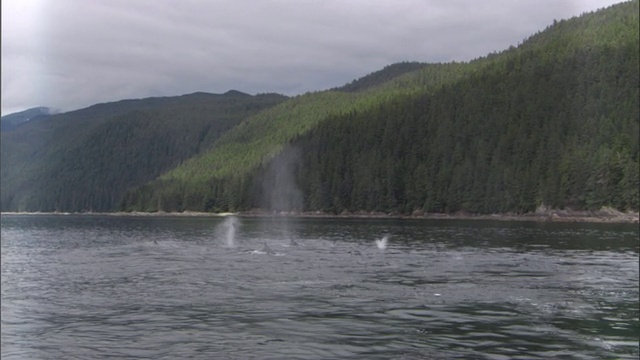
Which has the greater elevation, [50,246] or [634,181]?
[634,181]

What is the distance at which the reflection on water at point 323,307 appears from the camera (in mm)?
30500

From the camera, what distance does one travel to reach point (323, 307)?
3966 cm

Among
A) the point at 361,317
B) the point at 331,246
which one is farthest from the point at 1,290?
the point at 331,246

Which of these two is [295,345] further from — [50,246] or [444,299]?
[50,246]

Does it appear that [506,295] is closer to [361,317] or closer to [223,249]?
[361,317]

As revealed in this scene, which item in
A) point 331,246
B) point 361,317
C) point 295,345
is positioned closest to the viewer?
point 295,345

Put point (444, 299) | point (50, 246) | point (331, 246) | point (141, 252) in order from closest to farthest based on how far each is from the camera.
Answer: point (444, 299), point (141, 252), point (331, 246), point (50, 246)

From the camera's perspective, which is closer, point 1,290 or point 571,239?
point 1,290

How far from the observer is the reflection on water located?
3050cm

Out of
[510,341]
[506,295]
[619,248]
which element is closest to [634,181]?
[619,248]

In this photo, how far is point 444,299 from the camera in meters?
42.2

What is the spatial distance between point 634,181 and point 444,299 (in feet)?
498

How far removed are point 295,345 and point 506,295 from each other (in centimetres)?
1685

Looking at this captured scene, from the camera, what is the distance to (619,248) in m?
82.2
